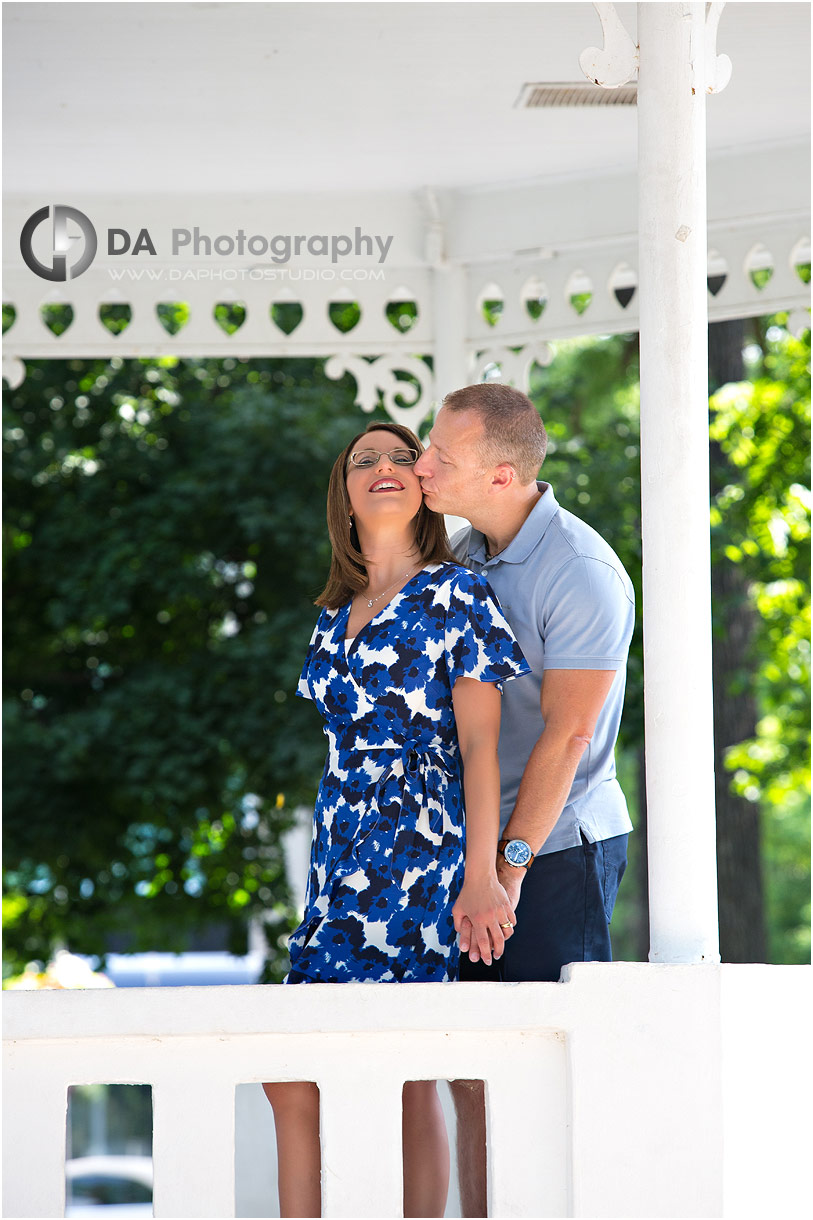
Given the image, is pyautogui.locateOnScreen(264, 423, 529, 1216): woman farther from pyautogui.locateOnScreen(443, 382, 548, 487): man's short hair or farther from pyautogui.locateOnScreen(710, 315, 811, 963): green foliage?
pyautogui.locateOnScreen(710, 315, 811, 963): green foliage

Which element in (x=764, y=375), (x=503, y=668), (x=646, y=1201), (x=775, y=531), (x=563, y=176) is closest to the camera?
(x=646, y=1201)

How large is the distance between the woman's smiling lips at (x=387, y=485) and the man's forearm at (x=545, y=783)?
1.80ft

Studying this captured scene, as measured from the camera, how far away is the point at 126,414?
9.12 meters

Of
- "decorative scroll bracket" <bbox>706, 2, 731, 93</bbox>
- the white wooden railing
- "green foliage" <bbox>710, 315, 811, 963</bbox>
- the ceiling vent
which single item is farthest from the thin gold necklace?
"green foliage" <bbox>710, 315, 811, 963</bbox>

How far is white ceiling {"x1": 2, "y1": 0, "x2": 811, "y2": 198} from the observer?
10.5 ft

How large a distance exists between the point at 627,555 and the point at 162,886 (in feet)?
11.8

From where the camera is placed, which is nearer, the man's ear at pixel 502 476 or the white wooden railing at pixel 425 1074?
the white wooden railing at pixel 425 1074

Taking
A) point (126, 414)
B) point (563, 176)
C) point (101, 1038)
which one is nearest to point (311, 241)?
point (563, 176)

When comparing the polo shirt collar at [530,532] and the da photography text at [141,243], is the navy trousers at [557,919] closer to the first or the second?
the polo shirt collar at [530,532]

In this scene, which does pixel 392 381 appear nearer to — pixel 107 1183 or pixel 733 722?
pixel 733 722

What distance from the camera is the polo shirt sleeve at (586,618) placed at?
246 centimetres

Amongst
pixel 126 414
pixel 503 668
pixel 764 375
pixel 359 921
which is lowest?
pixel 359 921

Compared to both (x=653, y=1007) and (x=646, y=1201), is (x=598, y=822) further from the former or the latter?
(x=646, y=1201)

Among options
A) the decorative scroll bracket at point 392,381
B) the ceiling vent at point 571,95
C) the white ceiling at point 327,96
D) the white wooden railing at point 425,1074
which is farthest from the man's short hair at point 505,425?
the decorative scroll bracket at point 392,381
